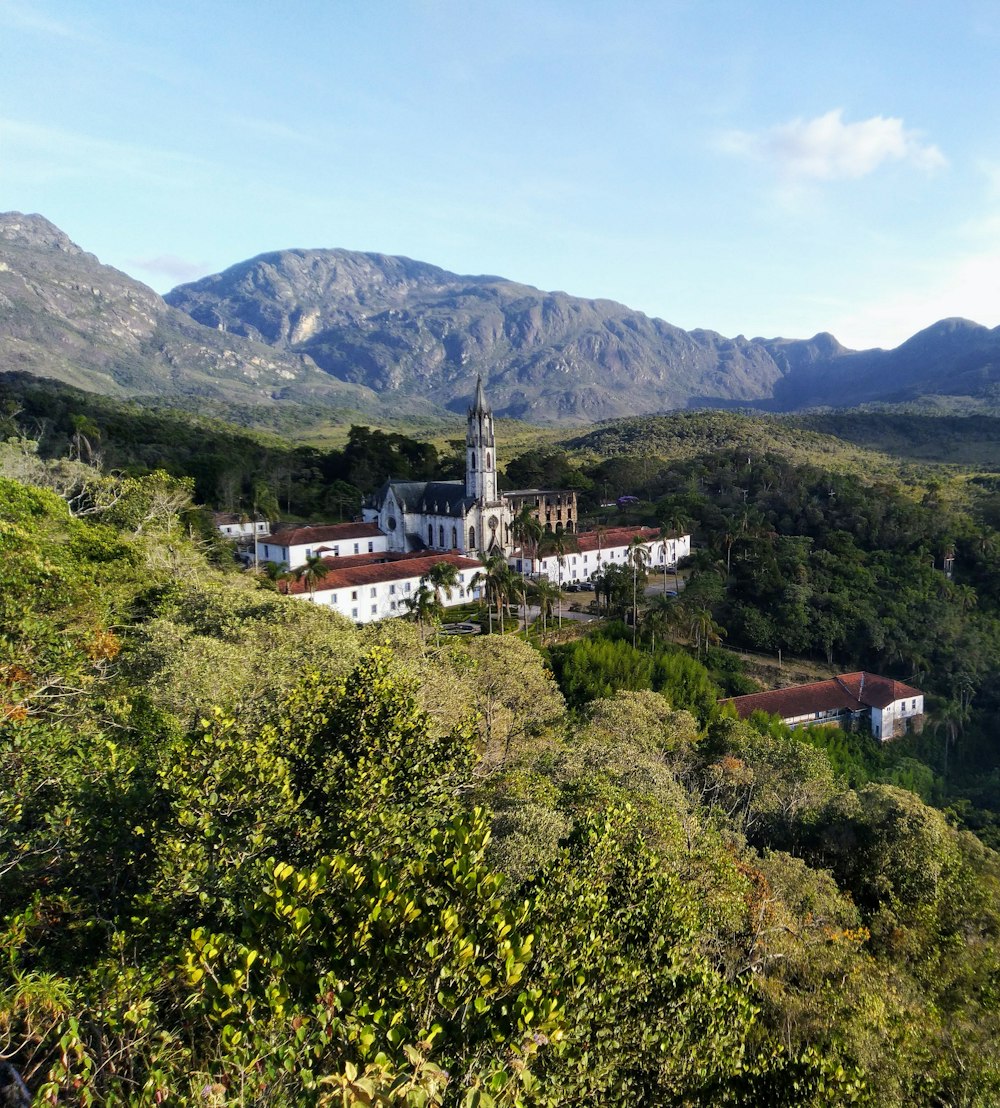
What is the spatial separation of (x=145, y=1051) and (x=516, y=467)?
8980 cm

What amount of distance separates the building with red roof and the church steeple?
104 ft

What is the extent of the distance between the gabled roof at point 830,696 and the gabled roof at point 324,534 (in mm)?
36468

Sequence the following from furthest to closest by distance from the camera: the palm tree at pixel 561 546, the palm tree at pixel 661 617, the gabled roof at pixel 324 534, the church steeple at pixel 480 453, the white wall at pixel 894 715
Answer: the church steeple at pixel 480 453 → the palm tree at pixel 561 546 → the gabled roof at pixel 324 534 → the palm tree at pixel 661 617 → the white wall at pixel 894 715

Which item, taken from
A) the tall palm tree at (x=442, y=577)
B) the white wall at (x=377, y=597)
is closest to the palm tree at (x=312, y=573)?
the white wall at (x=377, y=597)

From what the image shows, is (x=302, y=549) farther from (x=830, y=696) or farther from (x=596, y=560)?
(x=830, y=696)

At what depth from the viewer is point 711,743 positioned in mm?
27766

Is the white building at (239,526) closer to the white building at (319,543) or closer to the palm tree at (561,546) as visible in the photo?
the white building at (319,543)

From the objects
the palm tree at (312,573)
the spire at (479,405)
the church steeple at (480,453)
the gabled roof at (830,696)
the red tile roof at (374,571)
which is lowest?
the gabled roof at (830,696)

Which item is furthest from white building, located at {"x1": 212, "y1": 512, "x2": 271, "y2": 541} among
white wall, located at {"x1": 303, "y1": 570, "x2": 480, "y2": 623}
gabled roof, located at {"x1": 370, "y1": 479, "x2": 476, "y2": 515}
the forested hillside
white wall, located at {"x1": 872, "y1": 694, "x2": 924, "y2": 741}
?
white wall, located at {"x1": 872, "y1": 694, "x2": 924, "y2": 741}

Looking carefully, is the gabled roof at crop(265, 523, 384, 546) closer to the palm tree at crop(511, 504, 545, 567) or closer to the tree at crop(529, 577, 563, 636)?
the palm tree at crop(511, 504, 545, 567)

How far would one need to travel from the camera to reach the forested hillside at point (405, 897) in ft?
21.5

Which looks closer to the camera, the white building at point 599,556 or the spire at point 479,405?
the spire at point 479,405

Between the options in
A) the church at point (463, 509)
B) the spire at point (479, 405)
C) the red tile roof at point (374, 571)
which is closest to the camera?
the red tile roof at point (374, 571)

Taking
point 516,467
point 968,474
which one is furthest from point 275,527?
point 968,474
